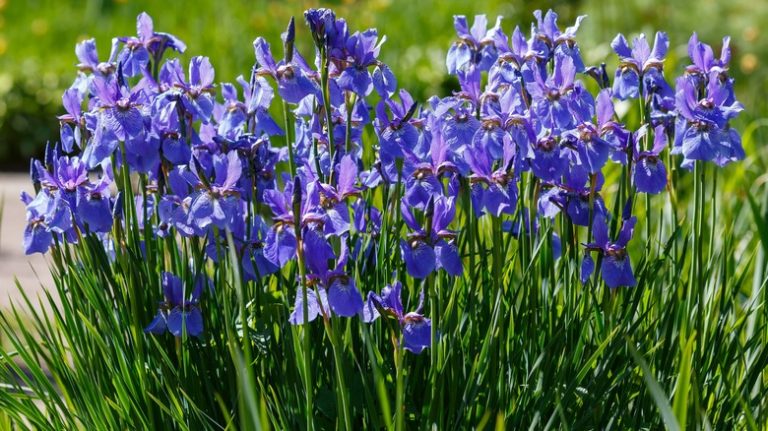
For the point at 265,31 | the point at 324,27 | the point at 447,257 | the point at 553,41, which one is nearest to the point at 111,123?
the point at 324,27

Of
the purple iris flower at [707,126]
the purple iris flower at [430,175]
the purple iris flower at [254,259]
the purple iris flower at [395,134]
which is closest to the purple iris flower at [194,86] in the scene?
the purple iris flower at [254,259]

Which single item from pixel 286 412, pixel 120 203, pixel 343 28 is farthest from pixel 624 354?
pixel 120 203

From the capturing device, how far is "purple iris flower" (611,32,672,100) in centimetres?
201

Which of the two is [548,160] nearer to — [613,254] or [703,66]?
[613,254]

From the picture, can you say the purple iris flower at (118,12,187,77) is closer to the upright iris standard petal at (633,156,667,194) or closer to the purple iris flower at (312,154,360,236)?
the purple iris flower at (312,154,360,236)

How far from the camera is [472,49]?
217 cm

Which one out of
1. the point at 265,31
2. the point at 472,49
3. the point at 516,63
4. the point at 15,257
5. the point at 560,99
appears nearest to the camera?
the point at 560,99

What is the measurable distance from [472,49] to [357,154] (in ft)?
1.14

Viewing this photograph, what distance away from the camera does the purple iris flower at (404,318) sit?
1.73m

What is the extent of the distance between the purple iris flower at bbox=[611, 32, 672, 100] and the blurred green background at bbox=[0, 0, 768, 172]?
367cm

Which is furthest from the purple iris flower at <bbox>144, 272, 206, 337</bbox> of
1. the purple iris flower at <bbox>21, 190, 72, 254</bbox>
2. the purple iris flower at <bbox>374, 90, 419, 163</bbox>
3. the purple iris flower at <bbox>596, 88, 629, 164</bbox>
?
the purple iris flower at <bbox>596, 88, 629, 164</bbox>

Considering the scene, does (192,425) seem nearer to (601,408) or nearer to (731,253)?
(601,408)

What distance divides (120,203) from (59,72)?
496 cm

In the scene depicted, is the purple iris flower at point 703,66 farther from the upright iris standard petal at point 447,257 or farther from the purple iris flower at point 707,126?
the upright iris standard petal at point 447,257
